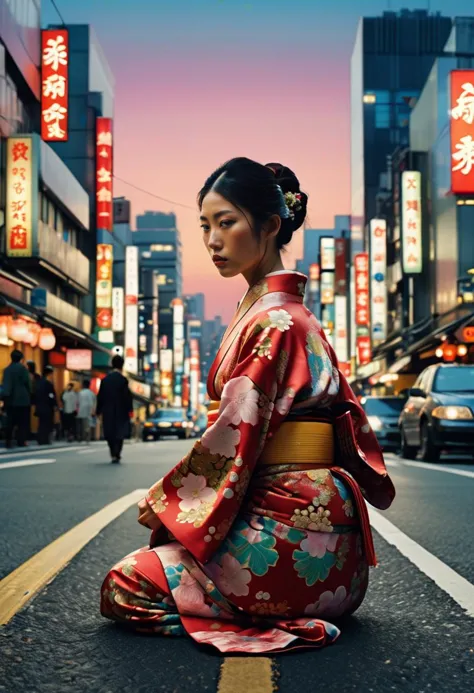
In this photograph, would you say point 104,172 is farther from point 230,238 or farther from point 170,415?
point 230,238

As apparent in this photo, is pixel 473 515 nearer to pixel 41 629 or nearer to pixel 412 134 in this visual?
pixel 41 629

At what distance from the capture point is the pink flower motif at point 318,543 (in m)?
2.91

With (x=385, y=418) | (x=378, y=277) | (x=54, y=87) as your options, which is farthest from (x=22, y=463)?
(x=378, y=277)

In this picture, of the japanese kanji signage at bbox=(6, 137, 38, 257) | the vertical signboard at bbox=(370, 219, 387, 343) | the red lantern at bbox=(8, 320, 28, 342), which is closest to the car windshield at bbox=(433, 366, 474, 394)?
the red lantern at bbox=(8, 320, 28, 342)

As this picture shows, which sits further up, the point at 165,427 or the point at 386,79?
the point at 386,79

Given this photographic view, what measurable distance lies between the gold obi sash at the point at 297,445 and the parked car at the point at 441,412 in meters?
12.3

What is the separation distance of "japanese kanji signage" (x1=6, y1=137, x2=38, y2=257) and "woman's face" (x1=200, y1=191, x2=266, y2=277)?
25.0m

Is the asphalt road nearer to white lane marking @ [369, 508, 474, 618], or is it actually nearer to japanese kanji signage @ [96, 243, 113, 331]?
white lane marking @ [369, 508, 474, 618]

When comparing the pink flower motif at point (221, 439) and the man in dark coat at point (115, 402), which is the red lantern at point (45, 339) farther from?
the pink flower motif at point (221, 439)

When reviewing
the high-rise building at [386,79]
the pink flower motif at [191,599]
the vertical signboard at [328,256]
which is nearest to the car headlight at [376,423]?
the pink flower motif at [191,599]

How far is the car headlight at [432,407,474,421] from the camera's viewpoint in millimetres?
15070

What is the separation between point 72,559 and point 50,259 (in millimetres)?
33456

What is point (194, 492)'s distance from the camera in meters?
2.89

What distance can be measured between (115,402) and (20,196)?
46.5ft
